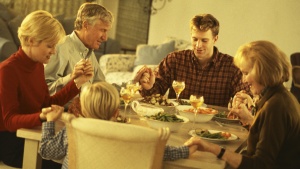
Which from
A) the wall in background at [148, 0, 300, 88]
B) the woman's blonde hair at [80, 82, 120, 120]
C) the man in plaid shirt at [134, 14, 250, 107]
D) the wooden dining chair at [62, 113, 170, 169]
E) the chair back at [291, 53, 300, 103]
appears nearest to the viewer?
the wooden dining chair at [62, 113, 170, 169]

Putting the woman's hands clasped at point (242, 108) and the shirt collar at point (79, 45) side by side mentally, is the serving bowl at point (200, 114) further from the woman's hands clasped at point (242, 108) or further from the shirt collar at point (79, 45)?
the shirt collar at point (79, 45)

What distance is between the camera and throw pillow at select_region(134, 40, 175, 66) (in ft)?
20.2

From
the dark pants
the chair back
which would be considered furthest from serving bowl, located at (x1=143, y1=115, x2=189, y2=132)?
the chair back

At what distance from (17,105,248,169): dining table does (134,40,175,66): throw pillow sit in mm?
3728

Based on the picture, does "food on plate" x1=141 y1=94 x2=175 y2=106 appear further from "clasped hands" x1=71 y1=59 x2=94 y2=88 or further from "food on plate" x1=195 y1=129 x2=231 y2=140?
"food on plate" x1=195 y1=129 x2=231 y2=140

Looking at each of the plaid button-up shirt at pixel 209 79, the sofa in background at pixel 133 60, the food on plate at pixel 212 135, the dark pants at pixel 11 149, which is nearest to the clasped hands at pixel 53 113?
the dark pants at pixel 11 149

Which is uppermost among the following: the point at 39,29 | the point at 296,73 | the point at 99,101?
the point at 39,29

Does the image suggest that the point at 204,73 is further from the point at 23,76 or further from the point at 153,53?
the point at 153,53

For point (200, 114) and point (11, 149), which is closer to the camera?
point (11, 149)

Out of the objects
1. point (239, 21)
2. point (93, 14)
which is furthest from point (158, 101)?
point (239, 21)

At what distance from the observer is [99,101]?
5.41 ft

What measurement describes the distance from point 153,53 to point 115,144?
4.71 metres

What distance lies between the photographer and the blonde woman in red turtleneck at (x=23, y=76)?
2031 millimetres

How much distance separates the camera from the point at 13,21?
600 cm
